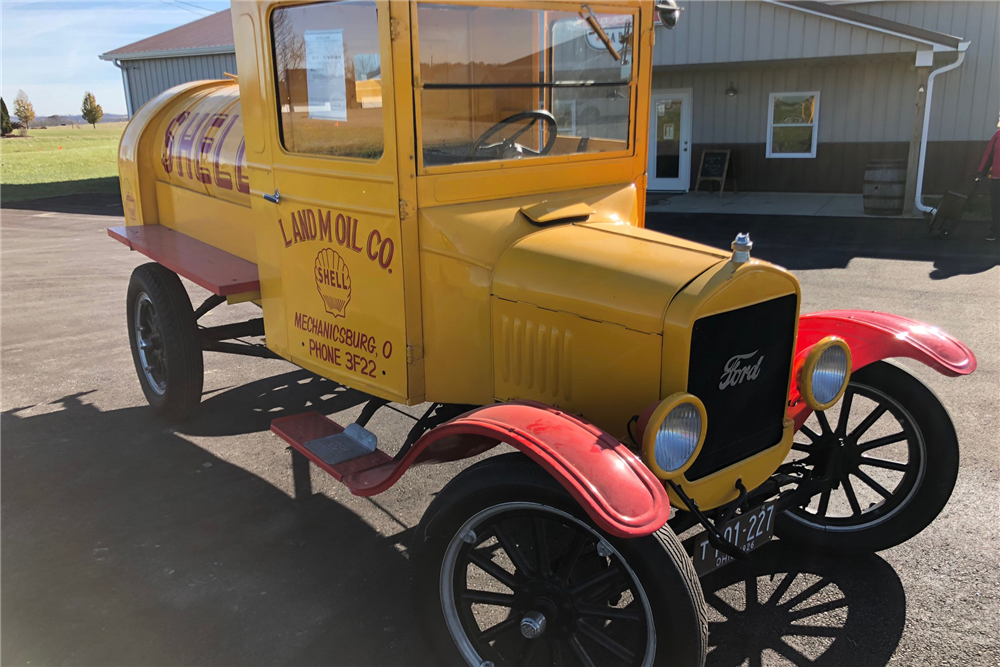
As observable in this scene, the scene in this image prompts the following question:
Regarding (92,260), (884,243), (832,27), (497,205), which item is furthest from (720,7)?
(497,205)

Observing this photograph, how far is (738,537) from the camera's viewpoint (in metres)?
2.41

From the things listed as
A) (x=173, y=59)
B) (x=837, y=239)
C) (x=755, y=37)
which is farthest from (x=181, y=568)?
(x=173, y=59)

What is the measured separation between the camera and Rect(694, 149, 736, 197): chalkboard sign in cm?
1378

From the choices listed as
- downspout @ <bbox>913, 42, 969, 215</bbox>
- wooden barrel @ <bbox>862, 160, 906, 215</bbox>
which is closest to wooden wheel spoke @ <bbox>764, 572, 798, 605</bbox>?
downspout @ <bbox>913, 42, 969, 215</bbox>

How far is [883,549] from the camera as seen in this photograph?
9.88ft

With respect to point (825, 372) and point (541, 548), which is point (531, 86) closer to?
point (825, 372)

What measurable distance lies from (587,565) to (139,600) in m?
1.73

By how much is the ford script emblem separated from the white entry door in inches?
501

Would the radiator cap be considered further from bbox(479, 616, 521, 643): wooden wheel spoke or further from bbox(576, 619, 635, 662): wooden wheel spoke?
bbox(479, 616, 521, 643): wooden wheel spoke

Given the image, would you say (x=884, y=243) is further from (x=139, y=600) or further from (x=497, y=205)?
(x=139, y=600)

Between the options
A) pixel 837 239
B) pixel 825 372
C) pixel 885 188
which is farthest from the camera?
pixel 885 188

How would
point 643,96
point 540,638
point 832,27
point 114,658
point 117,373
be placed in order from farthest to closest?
point 832,27 → point 117,373 → point 643,96 → point 114,658 → point 540,638

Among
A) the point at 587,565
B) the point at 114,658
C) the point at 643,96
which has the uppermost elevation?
the point at 643,96

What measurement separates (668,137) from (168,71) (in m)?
12.5
